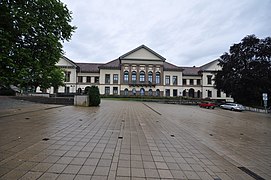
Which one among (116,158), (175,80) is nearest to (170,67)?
(175,80)

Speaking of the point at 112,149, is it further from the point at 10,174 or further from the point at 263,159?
the point at 263,159

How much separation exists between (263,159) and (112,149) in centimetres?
474

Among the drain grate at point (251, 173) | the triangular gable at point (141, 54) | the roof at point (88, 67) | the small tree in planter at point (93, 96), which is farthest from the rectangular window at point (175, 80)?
the drain grate at point (251, 173)

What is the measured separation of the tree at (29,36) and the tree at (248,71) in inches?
1442

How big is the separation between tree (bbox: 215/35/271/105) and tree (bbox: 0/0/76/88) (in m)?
36.6

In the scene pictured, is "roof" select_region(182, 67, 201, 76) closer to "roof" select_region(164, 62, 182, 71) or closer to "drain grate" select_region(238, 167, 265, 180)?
"roof" select_region(164, 62, 182, 71)

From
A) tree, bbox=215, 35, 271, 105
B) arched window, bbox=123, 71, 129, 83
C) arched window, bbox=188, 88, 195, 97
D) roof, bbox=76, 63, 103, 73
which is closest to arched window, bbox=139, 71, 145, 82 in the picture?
Result: arched window, bbox=123, 71, 129, 83

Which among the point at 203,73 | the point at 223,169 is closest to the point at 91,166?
the point at 223,169

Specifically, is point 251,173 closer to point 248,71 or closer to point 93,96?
point 93,96

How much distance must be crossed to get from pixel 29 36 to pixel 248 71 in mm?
39493

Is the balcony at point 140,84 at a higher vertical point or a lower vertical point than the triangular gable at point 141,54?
lower

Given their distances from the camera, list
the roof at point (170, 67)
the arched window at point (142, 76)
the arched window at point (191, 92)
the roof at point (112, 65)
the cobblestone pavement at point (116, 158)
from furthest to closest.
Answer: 1. the arched window at point (191, 92)
2. the roof at point (170, 67)
3. the roof at point (112, 65)
4. the arched window at point (142, 76)
5. the cobblestone pavement at point (116, 158)

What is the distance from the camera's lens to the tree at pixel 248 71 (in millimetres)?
36406

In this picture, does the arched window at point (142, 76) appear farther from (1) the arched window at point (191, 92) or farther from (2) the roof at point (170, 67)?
(1) the arched window at point (191, 92)
